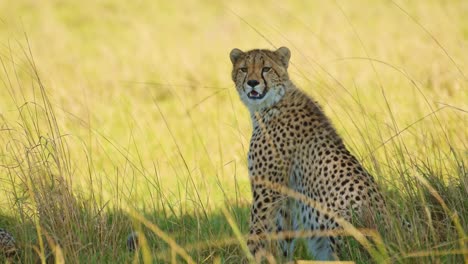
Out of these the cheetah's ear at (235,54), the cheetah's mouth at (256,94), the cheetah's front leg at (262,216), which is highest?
the cheetah's ear at (235,54)

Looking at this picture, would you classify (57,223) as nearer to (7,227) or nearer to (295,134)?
(7,227)

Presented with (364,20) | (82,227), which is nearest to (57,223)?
(82,227)

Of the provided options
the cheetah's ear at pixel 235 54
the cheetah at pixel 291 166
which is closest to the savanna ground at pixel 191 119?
the cheetah at pixel 291 166

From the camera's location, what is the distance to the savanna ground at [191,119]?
405cm

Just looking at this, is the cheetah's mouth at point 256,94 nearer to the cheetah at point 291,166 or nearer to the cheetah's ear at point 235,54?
the cheetah at point 291,166

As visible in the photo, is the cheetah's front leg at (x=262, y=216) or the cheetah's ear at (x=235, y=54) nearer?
the cheetah's front leg at (x=262, y=216)

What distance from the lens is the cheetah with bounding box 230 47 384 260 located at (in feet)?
12.6

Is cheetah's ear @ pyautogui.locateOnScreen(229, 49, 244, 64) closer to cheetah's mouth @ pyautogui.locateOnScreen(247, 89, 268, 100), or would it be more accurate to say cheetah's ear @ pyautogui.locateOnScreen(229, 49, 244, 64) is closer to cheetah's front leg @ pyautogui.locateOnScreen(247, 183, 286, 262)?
cheetah's mouth @ pyautogui.locateOnScreen(247, 89, 268, 100)

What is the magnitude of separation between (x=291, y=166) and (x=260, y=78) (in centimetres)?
44

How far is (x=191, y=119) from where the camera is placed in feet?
15.6

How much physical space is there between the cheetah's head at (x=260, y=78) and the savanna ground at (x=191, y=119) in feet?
0.58

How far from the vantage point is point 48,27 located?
38.7ft

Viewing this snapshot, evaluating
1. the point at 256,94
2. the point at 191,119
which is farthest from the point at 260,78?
the point at 191,119

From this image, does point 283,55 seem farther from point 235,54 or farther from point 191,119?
point 191,119
